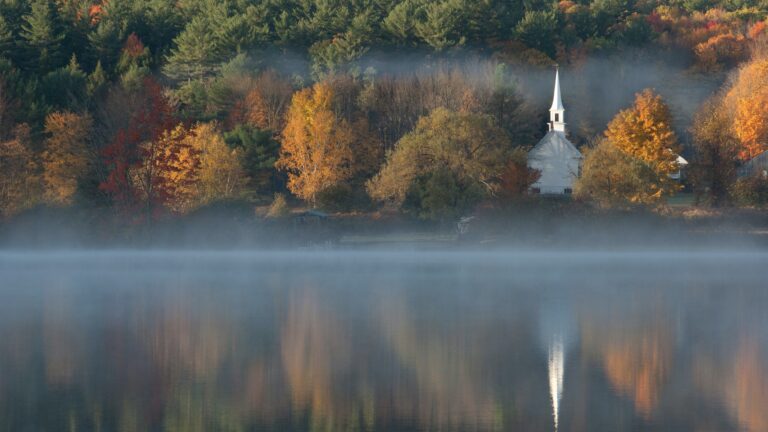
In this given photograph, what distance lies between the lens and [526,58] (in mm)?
102500

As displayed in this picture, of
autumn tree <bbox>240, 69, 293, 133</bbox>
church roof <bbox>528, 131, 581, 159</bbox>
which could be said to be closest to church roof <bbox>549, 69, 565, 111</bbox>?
church roof <bbox>528, 131, 581, 159</bbox>

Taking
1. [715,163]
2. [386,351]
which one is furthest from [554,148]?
[386,351]

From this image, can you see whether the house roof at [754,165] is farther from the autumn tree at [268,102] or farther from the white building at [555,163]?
the autumn tree at [268,102]

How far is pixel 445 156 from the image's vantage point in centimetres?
7150

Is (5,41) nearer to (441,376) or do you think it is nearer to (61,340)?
(61,340)

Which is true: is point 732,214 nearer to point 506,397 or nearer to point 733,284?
point 733,284

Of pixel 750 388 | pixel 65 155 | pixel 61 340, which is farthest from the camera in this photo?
pixel 65 155

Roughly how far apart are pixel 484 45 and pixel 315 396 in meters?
83.9

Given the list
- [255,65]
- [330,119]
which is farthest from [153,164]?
[255,65]

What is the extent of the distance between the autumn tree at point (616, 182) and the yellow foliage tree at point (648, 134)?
34.9 feet

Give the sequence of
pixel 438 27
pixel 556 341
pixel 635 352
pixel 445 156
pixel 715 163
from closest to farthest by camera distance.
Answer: pixel 635 352
pixel 556 341
pixel 445 156
pixel 715 163
pixel 438 27

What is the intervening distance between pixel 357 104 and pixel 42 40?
24.9m

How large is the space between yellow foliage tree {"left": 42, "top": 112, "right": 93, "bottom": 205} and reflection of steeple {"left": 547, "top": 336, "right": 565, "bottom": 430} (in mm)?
47595

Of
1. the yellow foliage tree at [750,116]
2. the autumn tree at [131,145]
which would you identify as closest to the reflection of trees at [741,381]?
the autumn tree at [131,145]
